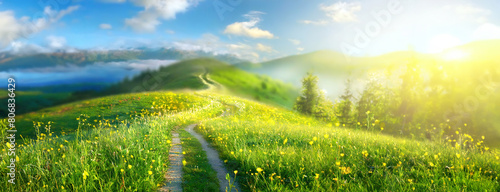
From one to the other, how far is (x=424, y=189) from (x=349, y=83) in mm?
32657

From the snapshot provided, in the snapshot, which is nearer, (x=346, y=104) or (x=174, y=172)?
(x=174, y=172)

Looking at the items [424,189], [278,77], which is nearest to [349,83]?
[278,77]

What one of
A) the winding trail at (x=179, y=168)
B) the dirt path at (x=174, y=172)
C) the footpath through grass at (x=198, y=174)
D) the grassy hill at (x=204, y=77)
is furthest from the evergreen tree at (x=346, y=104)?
the dirt path at (x=174, y=172)

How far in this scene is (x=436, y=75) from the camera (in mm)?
19922

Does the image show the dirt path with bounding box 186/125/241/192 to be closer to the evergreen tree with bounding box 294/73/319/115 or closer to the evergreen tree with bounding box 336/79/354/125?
Answer: the evergreen tree with bounding box 336/79/354/125

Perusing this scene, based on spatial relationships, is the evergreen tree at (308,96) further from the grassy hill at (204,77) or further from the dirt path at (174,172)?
the dirt path at (174,172)

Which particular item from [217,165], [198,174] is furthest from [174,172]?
[217,165]

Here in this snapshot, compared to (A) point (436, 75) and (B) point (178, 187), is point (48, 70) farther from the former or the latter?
(A) point (436, 75)

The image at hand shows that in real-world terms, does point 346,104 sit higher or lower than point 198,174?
higher

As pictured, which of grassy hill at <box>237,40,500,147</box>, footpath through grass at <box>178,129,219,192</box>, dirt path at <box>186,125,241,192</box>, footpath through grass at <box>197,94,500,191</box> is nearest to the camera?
footpath through grass at <box>197,94,500,191</box>

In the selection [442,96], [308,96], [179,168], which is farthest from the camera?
[308,96]

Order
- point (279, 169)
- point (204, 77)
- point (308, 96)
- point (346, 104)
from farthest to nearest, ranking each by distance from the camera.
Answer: point (308, 96)
point (204, 77)
point (346, 104)
point (279, 169)

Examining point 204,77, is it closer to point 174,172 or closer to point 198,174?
point 174,172

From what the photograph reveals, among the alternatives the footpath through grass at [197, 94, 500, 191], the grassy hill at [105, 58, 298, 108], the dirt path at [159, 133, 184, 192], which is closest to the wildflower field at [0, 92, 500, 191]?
the footpath through grass at [197, 94, 500, 191]
